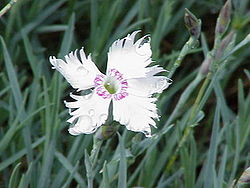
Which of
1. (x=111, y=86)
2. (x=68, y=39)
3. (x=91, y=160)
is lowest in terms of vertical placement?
(x=91, y=160)

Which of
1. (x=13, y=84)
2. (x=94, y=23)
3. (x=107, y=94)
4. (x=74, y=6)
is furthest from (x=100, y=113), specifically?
(x=74, y=6)

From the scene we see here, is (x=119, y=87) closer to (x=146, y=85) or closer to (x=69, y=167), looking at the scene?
(x=146, y=85)

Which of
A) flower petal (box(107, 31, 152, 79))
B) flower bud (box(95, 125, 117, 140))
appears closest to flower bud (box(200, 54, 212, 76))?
flower petal (box(107, 31, 152, 79))

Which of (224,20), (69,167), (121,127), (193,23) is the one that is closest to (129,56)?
(193,23)

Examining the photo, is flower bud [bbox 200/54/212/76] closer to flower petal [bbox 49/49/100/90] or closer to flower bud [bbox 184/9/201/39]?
flower bud [bbox 184/9/201/39]

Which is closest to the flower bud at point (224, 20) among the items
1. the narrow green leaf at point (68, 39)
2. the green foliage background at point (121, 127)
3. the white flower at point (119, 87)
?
the green foliage background at point (121, 127)

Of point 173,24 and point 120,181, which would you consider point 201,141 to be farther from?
point 120,181
